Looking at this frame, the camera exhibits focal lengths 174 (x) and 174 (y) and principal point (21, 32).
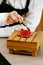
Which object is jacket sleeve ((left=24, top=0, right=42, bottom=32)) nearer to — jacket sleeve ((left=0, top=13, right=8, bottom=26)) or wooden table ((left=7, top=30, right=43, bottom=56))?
jacket sleeve ((left=0, top=13, right=8, bottom=26))

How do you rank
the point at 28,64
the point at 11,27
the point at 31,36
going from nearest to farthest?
the point at 28,64 → the point at 31,36 → the point at 11,27

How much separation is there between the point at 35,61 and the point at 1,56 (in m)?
0.15

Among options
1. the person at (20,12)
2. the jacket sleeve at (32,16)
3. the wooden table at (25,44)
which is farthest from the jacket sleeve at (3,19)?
the wooden table at (25,44)

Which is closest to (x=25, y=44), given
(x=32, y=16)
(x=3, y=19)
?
(x=3, y=19)

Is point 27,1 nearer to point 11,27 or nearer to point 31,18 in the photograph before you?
point 31,18

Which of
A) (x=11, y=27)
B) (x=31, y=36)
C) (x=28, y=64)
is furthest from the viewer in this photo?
(x=11, y=27)

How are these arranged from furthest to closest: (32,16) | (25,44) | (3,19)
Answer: (32,16) → (3,19) → (25,44)

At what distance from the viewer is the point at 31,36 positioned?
2.70 ft

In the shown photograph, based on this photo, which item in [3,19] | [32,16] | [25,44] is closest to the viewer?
[25,44]

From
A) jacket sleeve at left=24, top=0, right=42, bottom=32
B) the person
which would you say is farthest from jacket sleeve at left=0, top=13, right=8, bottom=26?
jacket sleeve at left=24, top=0, right=42, bottom=32

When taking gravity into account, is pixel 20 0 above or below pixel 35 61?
above

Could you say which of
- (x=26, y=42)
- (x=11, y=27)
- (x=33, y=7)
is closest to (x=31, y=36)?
(x=26, y=42)

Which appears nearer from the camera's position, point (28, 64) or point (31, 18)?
point (28, 64)

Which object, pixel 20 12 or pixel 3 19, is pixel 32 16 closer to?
pixel 20 12
